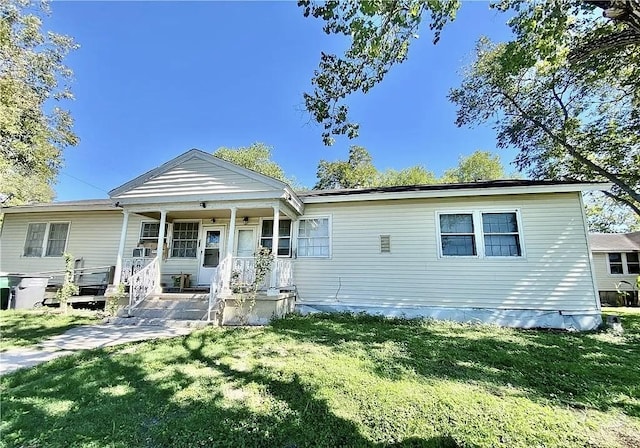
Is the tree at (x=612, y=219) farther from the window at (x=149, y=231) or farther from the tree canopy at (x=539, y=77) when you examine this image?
the window at (x=149, y=231)

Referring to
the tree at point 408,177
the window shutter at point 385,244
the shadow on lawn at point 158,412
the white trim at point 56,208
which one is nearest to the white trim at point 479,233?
the window shutter at point 385,244

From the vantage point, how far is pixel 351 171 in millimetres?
31469

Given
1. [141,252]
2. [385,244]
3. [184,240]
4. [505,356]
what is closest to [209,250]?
[184,240]

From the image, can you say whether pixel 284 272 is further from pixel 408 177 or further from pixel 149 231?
pixel 408 177

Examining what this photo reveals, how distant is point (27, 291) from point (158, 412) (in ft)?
30.7

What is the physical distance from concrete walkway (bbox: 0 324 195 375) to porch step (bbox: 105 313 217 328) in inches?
7.0

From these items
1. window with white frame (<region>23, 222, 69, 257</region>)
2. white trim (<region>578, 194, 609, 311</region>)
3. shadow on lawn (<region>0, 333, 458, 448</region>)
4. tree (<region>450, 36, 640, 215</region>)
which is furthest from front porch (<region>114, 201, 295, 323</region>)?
tree (<region>450, 36, 640, 215</region>)

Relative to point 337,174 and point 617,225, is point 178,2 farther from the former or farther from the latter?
point 617,225

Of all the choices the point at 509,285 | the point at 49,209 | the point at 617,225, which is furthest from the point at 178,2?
the point at 617,225

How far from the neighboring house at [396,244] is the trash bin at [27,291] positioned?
2.72 meters

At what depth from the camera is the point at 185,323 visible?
720 centimetres

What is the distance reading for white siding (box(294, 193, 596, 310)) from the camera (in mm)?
7633

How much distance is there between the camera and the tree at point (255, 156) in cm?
3098

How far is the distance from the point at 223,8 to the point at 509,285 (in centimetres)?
1121
